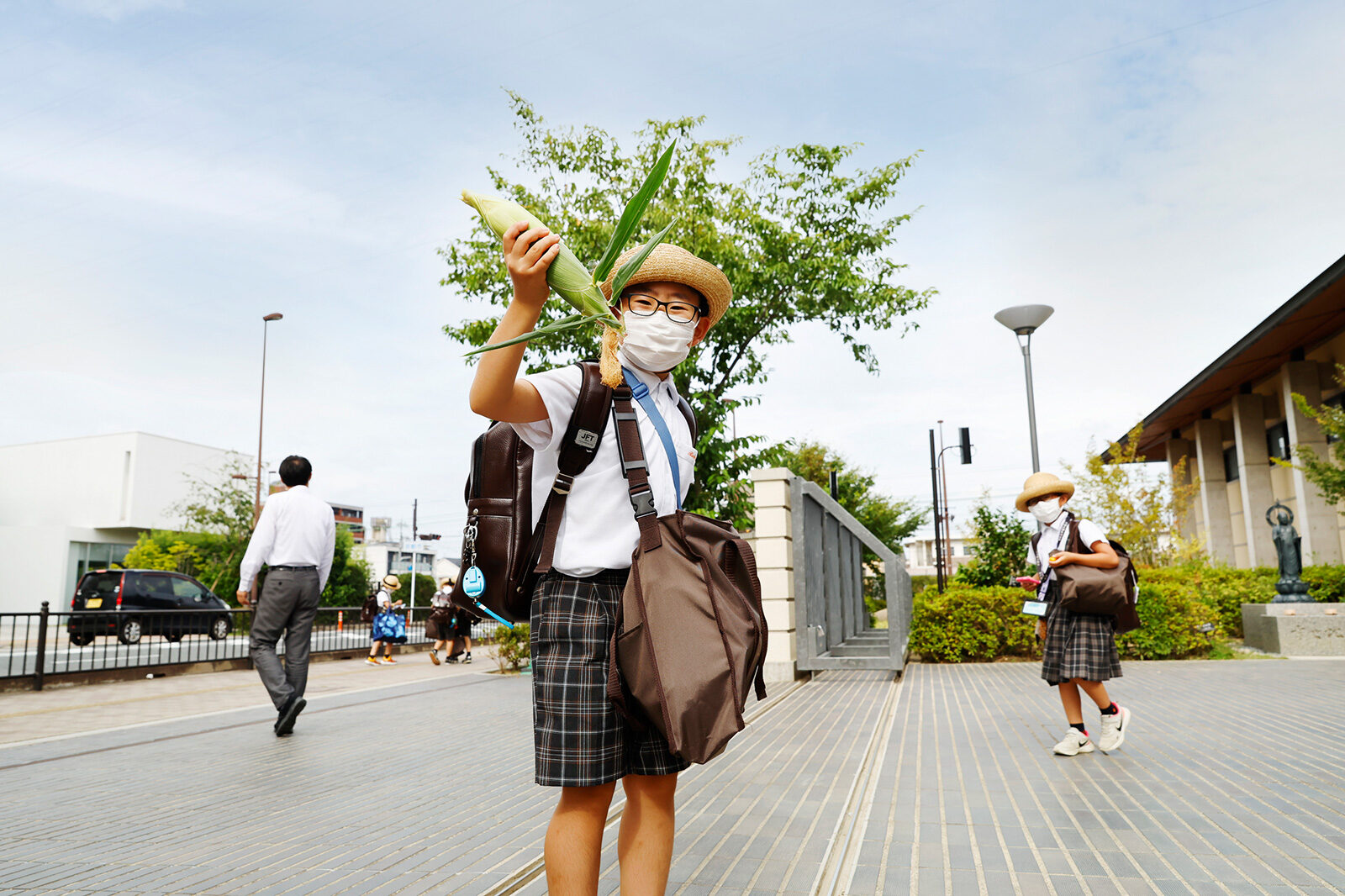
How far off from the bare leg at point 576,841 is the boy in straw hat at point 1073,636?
3.95 meters

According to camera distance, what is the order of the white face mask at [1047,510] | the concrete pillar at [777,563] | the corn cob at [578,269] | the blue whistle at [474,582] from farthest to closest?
the concrete pillar at [777,563], the white face mask at [1047,510], the blue whistle at [474,582], the corn cob at [578,269]

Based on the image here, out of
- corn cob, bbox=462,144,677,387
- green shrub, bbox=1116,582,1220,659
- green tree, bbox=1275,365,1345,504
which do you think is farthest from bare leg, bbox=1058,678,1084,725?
green tree, bbox=1275,365,1345,504

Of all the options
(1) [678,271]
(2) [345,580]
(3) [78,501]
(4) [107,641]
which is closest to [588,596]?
(1) [678,271]

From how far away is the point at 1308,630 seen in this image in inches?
441

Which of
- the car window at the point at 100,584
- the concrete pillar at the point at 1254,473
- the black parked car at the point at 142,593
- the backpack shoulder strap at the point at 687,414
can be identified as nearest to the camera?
the backpack shoulder strap at the point at 687,414

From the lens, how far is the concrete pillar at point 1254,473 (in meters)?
23.6

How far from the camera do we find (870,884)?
2869 mm

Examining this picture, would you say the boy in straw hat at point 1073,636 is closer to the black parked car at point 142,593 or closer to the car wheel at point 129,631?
the car wheel at point 129,631

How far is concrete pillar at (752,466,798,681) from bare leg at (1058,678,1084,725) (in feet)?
14.1

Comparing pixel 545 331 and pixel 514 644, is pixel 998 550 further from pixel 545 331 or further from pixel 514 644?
pixel 545 331

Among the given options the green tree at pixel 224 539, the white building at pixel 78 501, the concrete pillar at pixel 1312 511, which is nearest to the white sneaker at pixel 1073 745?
the concrete pillar at pixel 1312 511

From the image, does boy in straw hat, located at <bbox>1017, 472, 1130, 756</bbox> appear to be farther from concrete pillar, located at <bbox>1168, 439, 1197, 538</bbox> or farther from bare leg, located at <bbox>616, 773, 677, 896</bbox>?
concrete pillar, located at <bbox>1168, 439, 1197, 538</bbox>

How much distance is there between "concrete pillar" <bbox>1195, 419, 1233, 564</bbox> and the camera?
27938 mm

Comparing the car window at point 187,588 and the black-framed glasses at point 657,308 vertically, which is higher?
the black-framed glasses at point 657,308
